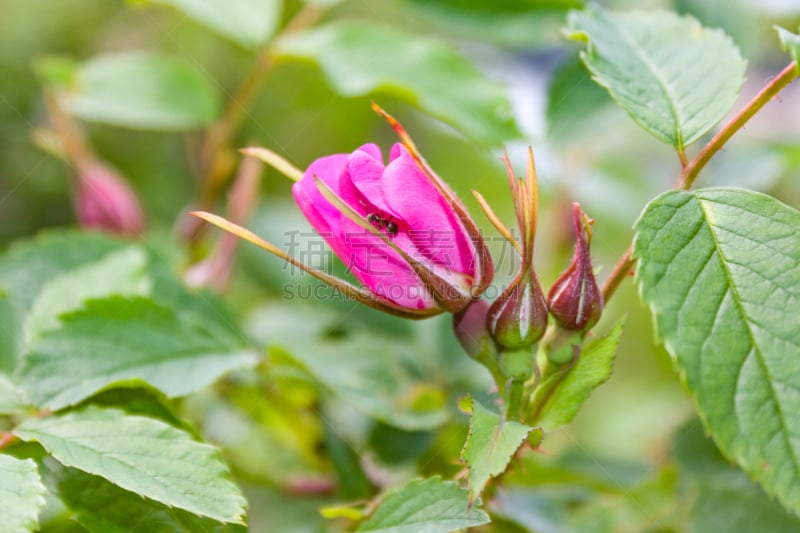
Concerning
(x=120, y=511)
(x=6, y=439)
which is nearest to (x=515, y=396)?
(x=120, y=511)

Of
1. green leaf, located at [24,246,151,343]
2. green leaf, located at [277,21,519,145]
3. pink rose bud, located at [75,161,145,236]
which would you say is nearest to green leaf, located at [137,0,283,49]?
green leaf, located at [277,21,519,145]

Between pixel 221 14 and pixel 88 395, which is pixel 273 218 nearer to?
pixel 221 14

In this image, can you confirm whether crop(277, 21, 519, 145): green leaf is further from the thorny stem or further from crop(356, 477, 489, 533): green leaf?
crop(356, 477, 489, 533): green leaf

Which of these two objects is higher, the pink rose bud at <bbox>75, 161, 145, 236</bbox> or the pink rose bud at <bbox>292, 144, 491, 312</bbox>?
the pink rose bud at <bbox>292, 144, 491, 312</bbox>

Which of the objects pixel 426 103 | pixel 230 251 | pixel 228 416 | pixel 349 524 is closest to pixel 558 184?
pixel 426 103

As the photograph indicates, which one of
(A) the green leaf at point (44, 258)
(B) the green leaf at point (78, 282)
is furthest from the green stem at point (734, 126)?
(A) the green leaf at point (44, 258)

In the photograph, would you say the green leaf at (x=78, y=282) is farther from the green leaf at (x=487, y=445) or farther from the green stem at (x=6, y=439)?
the green leaf at (x=487, y=445)

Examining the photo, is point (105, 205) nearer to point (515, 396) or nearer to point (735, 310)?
point (515, 396)
